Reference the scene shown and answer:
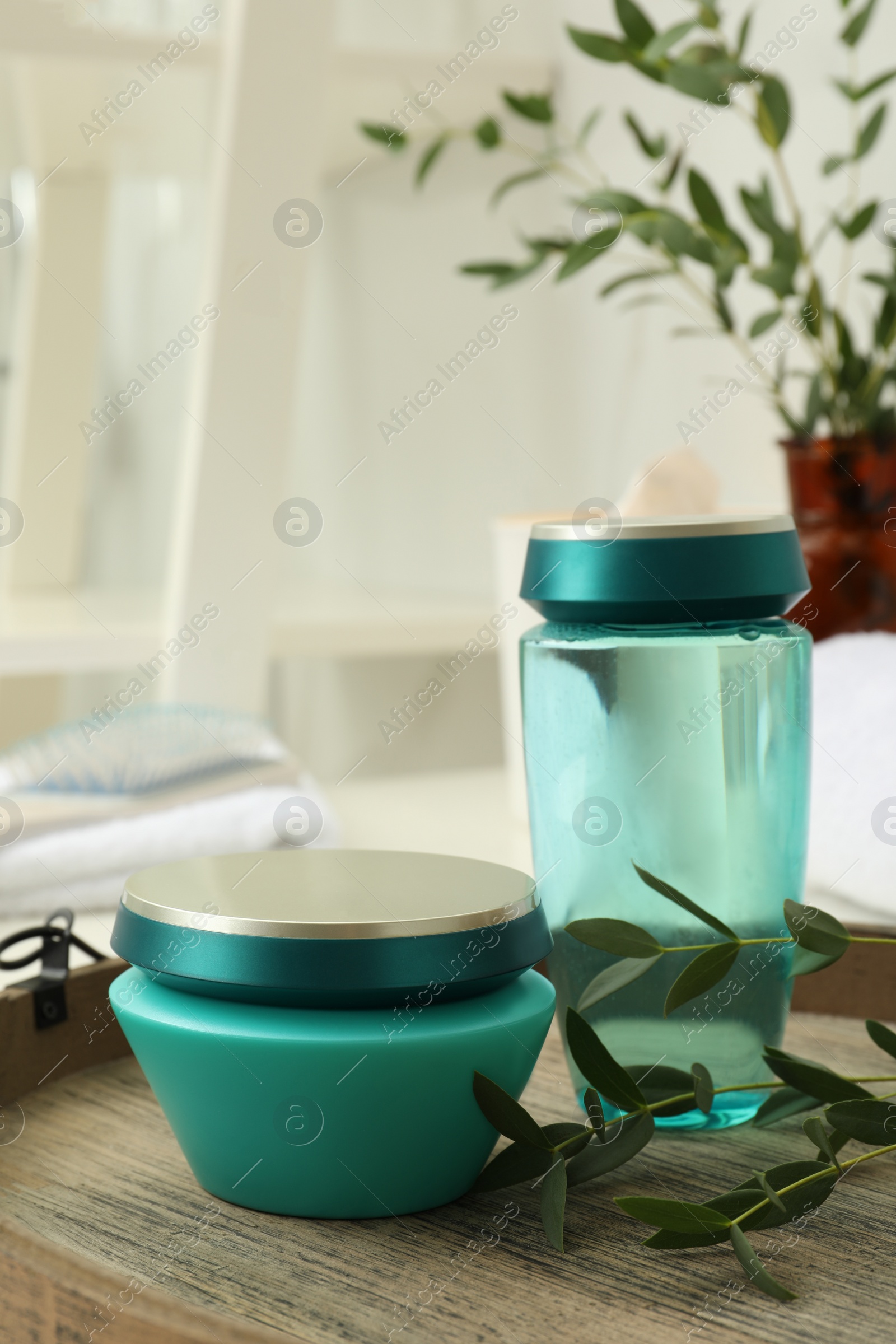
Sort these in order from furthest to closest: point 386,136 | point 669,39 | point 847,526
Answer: point 386,136 → point 847,526 → point 669,39

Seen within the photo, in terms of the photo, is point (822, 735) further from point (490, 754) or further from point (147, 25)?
point (147, 25)

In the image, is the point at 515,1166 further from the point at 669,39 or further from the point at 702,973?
the point at 669,39

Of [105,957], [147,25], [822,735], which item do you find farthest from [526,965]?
[147,25]

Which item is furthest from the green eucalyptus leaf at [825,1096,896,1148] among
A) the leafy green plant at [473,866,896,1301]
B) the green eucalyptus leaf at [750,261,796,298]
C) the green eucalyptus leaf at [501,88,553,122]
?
the green eucalyptus leaf at [501,88,553,122]

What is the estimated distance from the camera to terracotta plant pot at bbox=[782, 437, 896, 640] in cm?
68

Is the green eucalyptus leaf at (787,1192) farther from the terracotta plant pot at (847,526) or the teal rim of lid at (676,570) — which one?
the terracotta plant pot at (847,526)

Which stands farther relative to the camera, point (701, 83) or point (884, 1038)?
point (701, 83)

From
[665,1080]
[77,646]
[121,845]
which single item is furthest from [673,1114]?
[77,646]

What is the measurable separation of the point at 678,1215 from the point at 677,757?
112 millimetres

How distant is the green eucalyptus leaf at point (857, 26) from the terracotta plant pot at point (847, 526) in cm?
20

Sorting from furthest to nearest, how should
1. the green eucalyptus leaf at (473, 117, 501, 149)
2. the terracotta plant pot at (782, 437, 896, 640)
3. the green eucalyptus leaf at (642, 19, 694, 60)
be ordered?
the green eucalyptus leaf at (473, 117, 501, 149)
the terracotta plant pot at (782, 437, 896, 640)
the green eucalyptus leaf at (642, 19, 694, 60)

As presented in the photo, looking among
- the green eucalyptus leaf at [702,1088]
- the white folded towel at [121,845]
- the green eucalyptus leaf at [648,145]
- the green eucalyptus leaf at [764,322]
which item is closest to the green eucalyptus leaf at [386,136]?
the green eucalyptus leaf at [648,145]

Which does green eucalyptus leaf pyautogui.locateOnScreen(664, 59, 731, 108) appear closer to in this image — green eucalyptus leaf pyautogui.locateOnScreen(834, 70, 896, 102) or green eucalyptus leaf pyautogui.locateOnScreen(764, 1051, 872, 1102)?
green eucalyptus leaf pyautogui.locateOnScreen(834, 70, 896, 102)

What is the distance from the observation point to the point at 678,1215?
249 millimetres
